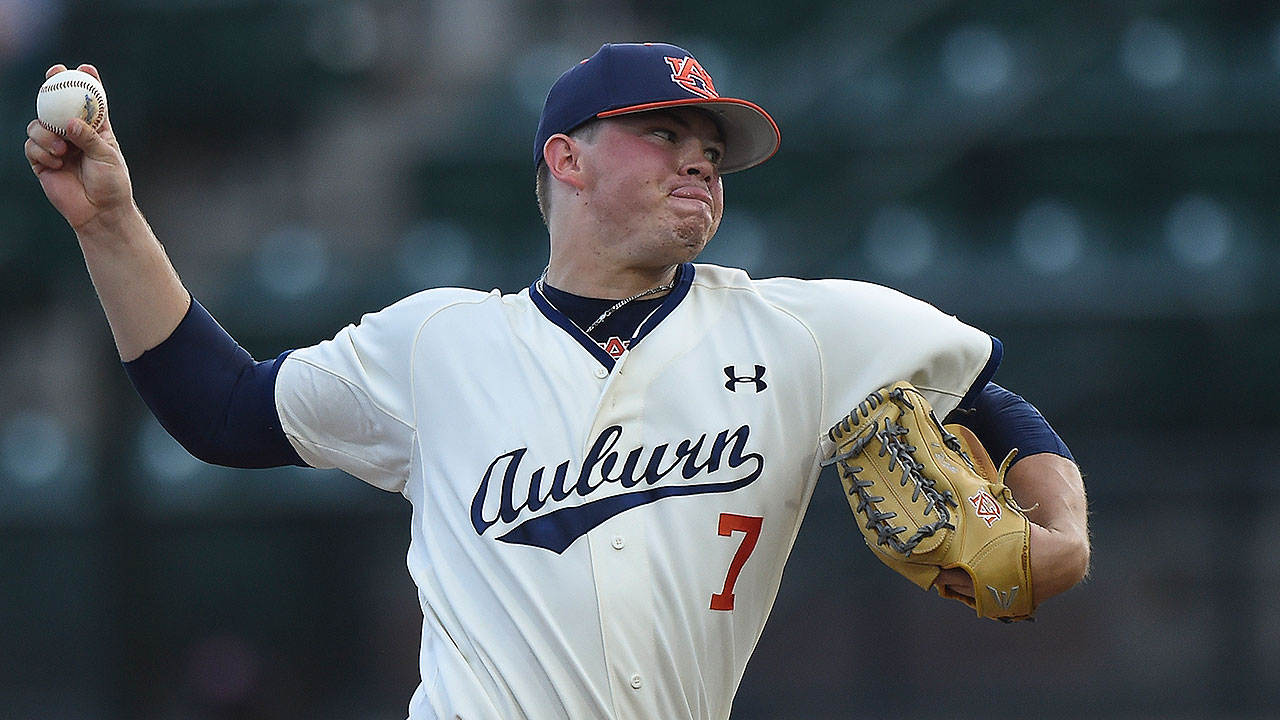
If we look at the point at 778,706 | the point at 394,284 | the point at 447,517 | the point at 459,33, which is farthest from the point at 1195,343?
the point at 447,517

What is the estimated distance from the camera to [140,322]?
104 inches

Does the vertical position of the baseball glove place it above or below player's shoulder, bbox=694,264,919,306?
below

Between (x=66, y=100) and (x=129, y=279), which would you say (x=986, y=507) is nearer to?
(x=129, y=279)

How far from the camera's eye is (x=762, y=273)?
738 centimetres

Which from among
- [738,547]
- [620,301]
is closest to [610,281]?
[620,301]

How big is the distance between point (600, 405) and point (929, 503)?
1.81ft

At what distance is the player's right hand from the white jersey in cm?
42

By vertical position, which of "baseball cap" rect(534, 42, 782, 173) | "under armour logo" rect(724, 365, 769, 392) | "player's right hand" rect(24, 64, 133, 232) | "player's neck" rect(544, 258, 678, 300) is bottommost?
"under armour logo" rect(724, 365, 769, 392)

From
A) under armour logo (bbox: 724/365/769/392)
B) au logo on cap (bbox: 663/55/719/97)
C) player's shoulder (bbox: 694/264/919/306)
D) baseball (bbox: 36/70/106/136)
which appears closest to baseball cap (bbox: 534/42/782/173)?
au logo on cap (bbox: 663/55/719/97)

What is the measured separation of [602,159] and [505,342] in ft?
1.22

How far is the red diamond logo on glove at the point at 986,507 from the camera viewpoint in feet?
7.75

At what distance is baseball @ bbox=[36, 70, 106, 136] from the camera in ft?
8.42

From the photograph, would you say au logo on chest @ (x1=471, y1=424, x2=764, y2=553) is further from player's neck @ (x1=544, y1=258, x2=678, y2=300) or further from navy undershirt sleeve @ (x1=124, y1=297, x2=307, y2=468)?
navy undershirt sleeve @ (x1=124, y1=297, x2=307, y2=468)

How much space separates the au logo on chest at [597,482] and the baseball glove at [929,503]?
0.18m
